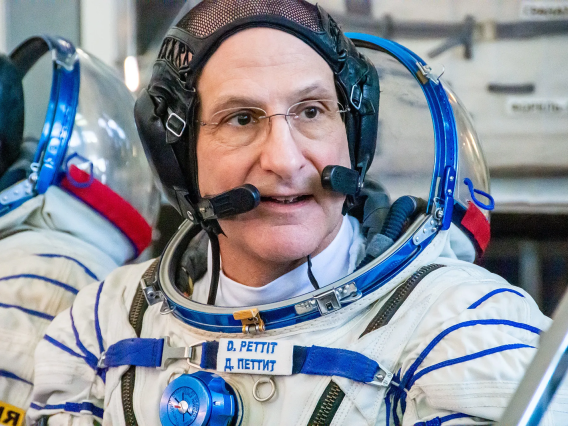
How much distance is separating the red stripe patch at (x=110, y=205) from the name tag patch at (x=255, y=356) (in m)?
0.69

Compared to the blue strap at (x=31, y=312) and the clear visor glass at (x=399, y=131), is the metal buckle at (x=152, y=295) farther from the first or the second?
the clear visor glass at (x=399, y=131)

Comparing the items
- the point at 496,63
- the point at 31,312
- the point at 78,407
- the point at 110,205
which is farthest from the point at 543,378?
the point at 496,63

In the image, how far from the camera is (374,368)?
93 centimetres

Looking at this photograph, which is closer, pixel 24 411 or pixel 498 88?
pixel 24 411

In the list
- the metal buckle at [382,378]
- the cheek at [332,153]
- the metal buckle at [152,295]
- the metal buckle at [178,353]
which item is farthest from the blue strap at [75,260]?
the metal buckle at [382,378]

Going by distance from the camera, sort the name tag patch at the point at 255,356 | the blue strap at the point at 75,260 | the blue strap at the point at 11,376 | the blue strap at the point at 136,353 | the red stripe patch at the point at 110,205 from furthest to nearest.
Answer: the red stripe patch at the point at 110,205
the blue strap at the point at 75,260
the blue strap at the point at 11,376
the blue strap at the point at 136,353
the name tag patch at the point at 255,356

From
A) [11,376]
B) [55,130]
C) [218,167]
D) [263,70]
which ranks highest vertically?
[263,70]

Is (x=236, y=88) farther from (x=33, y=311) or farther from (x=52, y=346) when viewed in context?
(x=33, y=311)

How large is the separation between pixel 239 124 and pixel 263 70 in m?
0.09

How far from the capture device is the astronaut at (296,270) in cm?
93

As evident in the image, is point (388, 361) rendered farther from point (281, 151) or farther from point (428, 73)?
point (428, 73)

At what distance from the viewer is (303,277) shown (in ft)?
3.64

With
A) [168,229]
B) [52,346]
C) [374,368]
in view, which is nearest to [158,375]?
[52,346]

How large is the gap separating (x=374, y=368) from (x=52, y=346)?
59 cm
